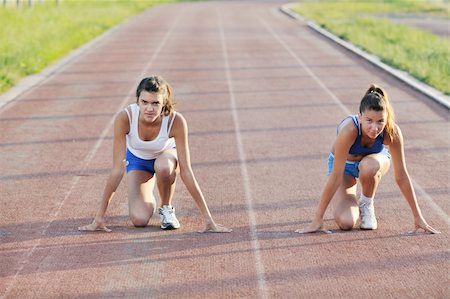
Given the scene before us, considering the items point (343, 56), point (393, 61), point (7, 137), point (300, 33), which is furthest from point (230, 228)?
point (300, 33)

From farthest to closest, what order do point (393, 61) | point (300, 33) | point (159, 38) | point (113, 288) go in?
point (300, 33) < point (159, 38) < point (393, 61) < point (113, 288)

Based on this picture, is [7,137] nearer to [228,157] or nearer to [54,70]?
[228,157]

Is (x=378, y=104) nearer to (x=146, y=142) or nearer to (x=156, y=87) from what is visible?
(x=156, y=87)

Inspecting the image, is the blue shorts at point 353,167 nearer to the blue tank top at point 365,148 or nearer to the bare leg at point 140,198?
the blue tank top at point 365,148

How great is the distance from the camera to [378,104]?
8.09 meters

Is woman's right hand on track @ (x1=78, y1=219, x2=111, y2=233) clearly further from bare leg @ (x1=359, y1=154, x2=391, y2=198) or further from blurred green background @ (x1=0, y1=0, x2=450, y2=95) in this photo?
blurred green background @ (x1=0, y1=0, x2=450, y2=95)

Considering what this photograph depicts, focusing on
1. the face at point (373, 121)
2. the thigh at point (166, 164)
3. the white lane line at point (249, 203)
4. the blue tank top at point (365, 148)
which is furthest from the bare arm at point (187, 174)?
the face at point (373, 121)

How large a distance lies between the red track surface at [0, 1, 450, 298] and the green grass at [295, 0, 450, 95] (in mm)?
998

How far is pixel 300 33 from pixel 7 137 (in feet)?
73.2

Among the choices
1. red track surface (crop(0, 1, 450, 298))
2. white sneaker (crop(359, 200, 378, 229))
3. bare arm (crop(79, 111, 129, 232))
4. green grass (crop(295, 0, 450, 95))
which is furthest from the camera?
green grass (crop(295, 0, 450, 95))

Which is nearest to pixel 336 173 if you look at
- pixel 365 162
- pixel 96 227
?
pixel 365 162

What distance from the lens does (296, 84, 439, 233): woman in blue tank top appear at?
8180 millimetres

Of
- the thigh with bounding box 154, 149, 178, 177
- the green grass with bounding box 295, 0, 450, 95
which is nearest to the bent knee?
the thigh with bounding box 154, 149, 178, 177

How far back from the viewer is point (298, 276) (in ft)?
23.3
